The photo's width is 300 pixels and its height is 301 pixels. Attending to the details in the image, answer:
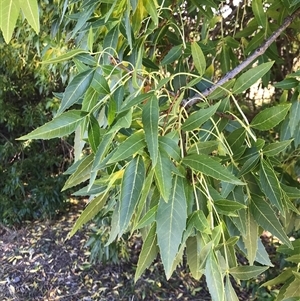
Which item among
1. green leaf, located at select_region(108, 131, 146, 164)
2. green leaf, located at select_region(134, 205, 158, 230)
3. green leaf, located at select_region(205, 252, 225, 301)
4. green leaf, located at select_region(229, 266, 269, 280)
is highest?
green leaf, located at select_region(108, 131, 146, 164)

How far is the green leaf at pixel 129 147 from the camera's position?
43 cm

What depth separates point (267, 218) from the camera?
0.57 metres

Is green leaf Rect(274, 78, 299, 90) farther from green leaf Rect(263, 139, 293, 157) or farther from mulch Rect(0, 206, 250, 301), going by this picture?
mulch Rect(0, 206, 250, 301)

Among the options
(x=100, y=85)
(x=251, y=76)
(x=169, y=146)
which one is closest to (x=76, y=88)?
(x=100, y=85)

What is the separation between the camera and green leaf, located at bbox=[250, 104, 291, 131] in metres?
0.55

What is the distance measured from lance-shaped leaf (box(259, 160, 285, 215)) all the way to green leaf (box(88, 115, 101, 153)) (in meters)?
0.22

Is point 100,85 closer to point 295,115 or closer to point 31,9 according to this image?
point 31,9

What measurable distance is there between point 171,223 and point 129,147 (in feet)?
0.32

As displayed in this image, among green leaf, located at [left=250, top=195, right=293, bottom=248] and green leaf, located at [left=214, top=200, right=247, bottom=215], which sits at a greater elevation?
green leaf, located at [left=214, top=200, right=247, bottom=215]

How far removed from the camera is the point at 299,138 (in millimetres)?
749

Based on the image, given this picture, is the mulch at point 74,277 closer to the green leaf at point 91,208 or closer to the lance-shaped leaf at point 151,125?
the green leaf at point 91,208

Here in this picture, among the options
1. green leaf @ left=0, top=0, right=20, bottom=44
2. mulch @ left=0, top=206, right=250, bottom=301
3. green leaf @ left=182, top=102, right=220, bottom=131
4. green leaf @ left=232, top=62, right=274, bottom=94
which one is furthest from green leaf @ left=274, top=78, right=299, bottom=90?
mulch @ left=0, top=206, right=250, bottom=301

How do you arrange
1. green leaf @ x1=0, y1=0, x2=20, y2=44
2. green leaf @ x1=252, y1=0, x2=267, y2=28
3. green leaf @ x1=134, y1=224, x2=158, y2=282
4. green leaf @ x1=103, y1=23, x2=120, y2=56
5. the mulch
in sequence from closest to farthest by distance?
green leaf @ x1=0, y1=0, x2=20, y2=44 < green leaf @ x1=134, y1=224, x2=158, y2=282 < green leaf @ x1=103, y1=23, x2=120, y2=56 < green leaf @ x1=252, y1=0, x2=267, y2=28 < the mulch

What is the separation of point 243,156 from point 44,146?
2.42 m
